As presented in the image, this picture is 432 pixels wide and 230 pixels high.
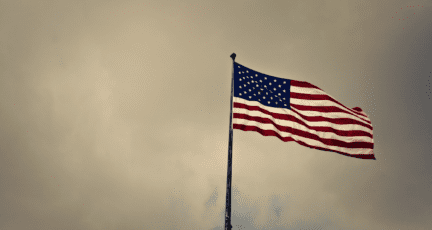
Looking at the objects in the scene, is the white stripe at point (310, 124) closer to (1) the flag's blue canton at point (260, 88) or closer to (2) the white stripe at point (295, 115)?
(2) the white stripe at point (295, 115)

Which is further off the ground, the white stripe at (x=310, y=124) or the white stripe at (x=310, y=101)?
the white stripe at (x=310, y=101)

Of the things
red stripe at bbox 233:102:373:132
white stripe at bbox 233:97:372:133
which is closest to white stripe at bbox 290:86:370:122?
red stripe at bbox 233:102:373:132

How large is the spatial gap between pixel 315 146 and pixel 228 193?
6783 millimetres

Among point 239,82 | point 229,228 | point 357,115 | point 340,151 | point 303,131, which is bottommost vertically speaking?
point 229,228

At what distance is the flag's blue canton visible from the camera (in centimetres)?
1516

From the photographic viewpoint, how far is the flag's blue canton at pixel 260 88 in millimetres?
15164

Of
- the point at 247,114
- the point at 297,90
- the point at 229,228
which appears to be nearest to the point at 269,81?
the point at 297,90

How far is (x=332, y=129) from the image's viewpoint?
1681cm

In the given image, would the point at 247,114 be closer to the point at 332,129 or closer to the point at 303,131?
the point at 303,131

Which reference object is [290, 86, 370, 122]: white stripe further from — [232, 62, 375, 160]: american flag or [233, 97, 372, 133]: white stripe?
[233, 97, 372, 133]: white stripe

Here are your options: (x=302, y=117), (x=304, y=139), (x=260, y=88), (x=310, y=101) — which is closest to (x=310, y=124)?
(x=302, y=117)

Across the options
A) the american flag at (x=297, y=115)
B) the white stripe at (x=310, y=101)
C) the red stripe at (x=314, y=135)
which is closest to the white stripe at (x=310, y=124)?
the american flag at (x=297, y=115)

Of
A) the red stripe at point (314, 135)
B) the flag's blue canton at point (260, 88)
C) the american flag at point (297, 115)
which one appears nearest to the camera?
the red stripe at point (314, 135)

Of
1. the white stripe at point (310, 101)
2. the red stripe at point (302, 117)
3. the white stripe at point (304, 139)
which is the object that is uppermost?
the white stripe at point (310, 101)
